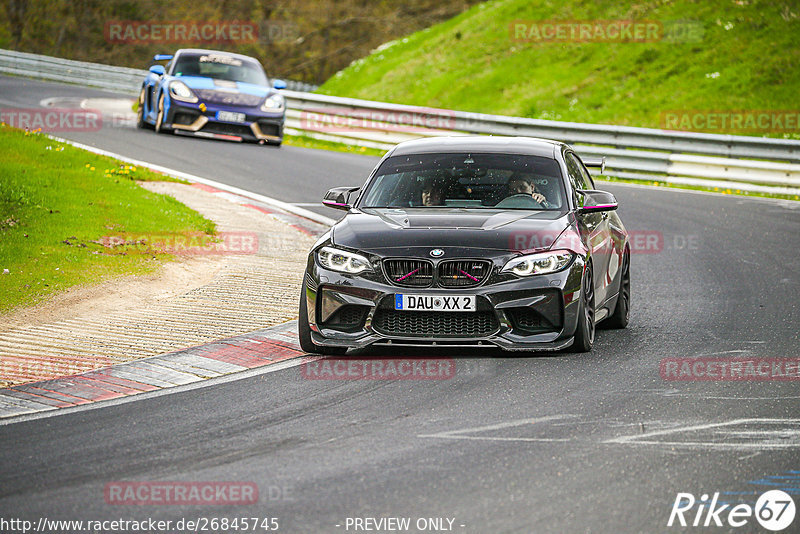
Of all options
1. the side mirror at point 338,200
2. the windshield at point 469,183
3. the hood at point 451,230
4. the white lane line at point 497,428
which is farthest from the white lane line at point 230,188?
the white lane line at point 497,428

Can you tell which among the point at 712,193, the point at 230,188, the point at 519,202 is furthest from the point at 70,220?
the point at 712,193

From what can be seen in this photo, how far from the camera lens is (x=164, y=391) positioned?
7480 millimetres

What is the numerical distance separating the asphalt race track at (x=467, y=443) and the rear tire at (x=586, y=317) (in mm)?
99

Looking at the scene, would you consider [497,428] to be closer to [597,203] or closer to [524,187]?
[597,203]

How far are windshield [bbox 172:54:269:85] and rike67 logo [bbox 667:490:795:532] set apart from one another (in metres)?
19.2

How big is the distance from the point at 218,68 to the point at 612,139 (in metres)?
7.86

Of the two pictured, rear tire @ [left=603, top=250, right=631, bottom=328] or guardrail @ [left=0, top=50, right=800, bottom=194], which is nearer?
rear tire @ [left=603, top=250, right=631, bottom=328]

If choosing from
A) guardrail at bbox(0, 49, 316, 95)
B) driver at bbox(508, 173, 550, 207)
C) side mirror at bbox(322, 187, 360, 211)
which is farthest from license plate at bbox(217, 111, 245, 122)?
guardrail at bbox(0, 49, 316, 95)

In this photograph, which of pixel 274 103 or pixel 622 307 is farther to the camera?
pixel 274 103

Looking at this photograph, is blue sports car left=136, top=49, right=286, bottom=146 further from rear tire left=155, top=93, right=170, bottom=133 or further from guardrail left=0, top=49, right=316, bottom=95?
guardrail left=0, top=49, right=316, bottom=95

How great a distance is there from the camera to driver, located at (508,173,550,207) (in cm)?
928

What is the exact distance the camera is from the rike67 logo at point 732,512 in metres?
5.07

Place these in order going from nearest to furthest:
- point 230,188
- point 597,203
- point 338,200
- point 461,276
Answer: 1. point 461,276
2. point 597,203
3. point 338,200
4. point 230,188

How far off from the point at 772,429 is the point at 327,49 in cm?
5427
